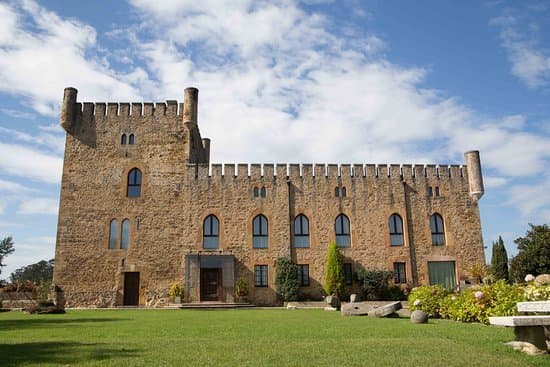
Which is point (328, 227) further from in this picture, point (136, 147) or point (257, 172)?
point (136, 147)

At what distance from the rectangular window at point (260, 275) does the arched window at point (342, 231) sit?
4.49m

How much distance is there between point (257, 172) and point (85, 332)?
683 inches

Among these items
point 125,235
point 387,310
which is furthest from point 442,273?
point 125,235

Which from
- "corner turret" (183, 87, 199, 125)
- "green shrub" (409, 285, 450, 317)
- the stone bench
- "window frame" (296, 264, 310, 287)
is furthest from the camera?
"corner turret" (183, 87, 199, 125)

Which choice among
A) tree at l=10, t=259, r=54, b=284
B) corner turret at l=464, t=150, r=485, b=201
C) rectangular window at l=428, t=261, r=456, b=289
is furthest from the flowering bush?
tree at l=10, t=259, r=54, b=284

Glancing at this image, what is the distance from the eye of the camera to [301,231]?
27031mm

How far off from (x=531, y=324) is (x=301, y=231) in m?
20.1

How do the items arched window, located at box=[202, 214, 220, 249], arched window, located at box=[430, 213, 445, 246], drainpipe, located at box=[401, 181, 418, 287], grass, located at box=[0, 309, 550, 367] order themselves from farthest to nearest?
arched window, located at box=[430, 213, 445, 246], drainpipe, located at box=[401, 181, 418, 287], arched window, located at box=[202, 214, 220, 249], grass, located at box=[0, 309, 550, 367]

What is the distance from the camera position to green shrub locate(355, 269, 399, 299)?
83.5 ft

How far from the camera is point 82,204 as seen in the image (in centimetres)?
2639

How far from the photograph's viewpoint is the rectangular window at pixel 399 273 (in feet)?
87.8

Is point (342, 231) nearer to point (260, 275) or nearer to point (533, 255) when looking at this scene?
point (260, 275)

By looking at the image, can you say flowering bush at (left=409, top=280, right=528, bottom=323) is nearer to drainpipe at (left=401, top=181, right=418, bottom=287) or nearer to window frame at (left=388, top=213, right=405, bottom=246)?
drainpipe at (left=401, top=181, right=418, bottom=287)

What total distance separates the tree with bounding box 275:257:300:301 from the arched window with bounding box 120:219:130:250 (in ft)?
27.5
